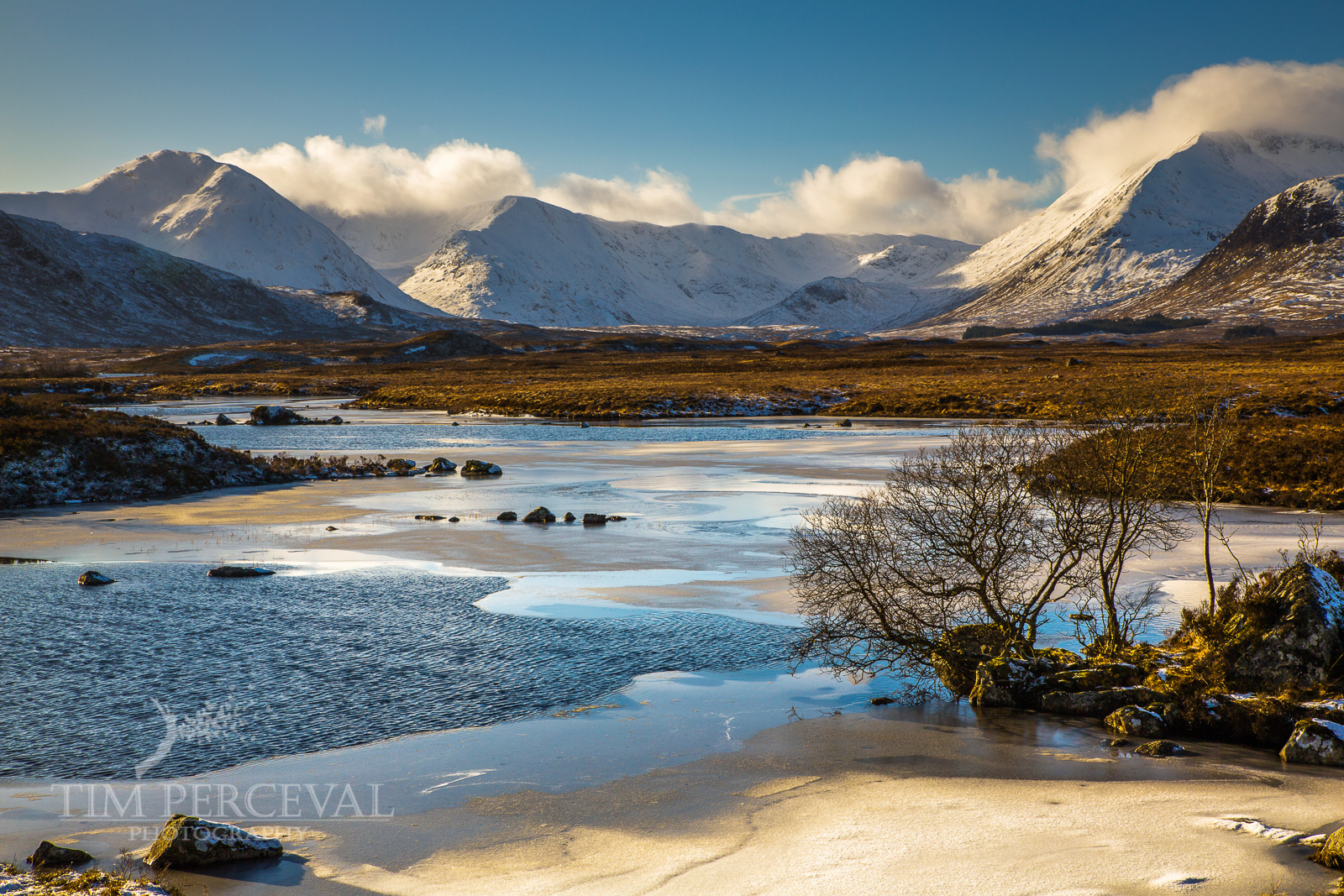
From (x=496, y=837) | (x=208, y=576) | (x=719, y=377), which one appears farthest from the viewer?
(x=719, y=377)

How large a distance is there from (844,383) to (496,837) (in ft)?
293

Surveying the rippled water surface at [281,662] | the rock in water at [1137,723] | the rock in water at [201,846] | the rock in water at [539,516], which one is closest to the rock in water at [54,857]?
the rock in water at [201,846]

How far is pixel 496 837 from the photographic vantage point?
9.13 meters

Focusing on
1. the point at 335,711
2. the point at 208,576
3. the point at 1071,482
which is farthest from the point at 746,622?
the point at 208,576

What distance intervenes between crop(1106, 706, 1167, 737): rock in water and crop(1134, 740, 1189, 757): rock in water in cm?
45

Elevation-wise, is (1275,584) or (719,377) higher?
(719,377)

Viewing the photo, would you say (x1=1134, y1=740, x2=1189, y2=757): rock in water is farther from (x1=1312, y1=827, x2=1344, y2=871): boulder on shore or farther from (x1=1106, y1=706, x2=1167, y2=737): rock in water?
(x1=1312, y1=827, x2=1344, y2=871): boulder on shore

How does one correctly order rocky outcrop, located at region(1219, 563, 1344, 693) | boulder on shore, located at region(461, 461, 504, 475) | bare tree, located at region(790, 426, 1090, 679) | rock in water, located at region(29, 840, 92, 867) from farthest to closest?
boulder on shore, located at region(461, 461, 504, 475)
bare tree, located at region(790, 426, 1090, 679)
rocky outcrop, located at region(1219, 563, 1344, 693)
rock in water, located at region(29, 840, 92, 867)

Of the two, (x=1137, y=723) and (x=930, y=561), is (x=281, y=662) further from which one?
(x=1137, y=723)

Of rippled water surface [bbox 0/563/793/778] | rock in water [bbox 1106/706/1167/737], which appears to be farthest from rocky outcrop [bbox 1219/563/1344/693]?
rippled water surface [bbox 0/563/793/778]

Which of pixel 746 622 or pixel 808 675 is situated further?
pixel 746 622

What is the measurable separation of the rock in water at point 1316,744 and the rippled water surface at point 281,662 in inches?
291

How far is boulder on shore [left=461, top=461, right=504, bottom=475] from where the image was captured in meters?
38.9

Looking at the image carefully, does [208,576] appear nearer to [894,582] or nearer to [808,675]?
[808,675]
